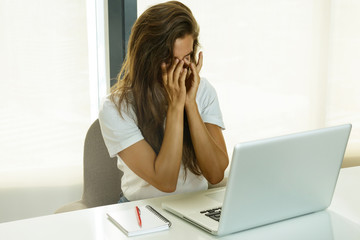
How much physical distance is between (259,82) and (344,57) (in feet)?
2.15

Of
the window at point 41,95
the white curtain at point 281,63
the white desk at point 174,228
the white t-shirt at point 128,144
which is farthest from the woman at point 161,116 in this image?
the white curtain at point 281,63

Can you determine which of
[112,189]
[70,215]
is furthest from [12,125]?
[70,215]

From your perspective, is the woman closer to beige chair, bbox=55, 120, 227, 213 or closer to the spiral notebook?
beige chair, bbox=55, 120, 227, 213

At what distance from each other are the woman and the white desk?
1.04ft

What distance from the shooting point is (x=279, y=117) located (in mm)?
3172

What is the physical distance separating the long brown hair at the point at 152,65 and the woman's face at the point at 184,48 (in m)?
0.01

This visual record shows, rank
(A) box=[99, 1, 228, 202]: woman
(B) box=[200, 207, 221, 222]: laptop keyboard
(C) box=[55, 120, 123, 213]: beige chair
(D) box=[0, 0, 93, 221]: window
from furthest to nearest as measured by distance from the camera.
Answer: (D) box=[0, 0, 93, 221]: window → (C) box=[55, 120, 123, 213]: beige chair → (A) box=[99, 1, 228, 202]: woman → (B) box=[200, 207, 221, 222]: laptop keyboard

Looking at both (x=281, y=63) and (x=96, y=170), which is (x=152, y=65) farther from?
(x=281, y=63)

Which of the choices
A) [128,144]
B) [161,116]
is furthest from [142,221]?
[161,116]

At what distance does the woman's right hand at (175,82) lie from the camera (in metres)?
1.56

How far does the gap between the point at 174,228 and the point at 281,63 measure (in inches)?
86.9

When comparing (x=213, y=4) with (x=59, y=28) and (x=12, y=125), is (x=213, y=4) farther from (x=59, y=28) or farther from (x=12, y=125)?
(x=12, y=125)

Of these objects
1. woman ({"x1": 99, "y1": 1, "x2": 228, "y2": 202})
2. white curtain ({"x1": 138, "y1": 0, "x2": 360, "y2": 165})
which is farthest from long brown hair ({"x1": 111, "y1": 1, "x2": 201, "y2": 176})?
white curtain ({"x1": 138, "y1": 0, "x2": 360, "y2": 165})

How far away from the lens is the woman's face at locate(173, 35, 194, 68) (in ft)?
5.24
